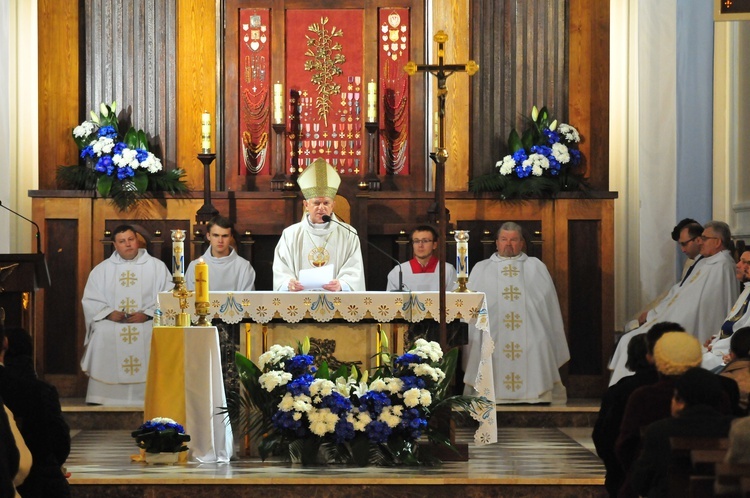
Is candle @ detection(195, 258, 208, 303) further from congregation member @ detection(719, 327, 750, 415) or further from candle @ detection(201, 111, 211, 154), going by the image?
congregation member @ detection(719, 327, 750, 415)

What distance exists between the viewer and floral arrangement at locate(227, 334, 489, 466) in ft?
26.4

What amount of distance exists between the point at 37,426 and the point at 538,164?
701cm

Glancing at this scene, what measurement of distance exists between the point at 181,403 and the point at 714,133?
6.18 meters

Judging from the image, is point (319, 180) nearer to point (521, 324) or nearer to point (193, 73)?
point (521, 324)

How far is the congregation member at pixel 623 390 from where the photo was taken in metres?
5.72

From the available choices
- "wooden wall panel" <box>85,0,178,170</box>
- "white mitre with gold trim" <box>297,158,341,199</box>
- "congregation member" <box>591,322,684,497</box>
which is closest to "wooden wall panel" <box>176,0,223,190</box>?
"wooden wall panel" <box>85,0,178,170</box>

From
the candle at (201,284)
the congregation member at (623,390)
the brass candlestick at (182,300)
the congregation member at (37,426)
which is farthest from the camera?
the brass candlestick at (182,300)

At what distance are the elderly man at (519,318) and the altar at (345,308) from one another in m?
2.22

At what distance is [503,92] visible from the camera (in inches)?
485

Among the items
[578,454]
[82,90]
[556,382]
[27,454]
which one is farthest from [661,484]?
[82,90]

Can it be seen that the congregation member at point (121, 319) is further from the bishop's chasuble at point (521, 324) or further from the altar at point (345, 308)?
the bishop's chasuble at point (521, 324)

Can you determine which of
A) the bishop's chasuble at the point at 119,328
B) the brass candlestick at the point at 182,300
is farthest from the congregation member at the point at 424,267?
the brass candlestick at the point at 182,300

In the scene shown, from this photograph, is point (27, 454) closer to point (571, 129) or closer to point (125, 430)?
point (125, 430)

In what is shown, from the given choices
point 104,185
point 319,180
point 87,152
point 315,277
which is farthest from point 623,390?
point 87,152
